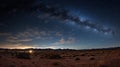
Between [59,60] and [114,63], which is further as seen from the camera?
[59,60]

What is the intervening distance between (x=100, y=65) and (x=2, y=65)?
36.8 feet

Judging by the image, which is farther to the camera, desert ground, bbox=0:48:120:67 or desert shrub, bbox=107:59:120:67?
desert ground, bbox=0:48:120:67

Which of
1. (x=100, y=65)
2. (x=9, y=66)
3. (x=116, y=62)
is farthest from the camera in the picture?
(x=9, y=66)

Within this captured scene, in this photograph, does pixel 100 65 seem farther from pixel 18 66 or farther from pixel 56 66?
pixel 18 66

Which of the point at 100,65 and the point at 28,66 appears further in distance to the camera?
the point at 28,66

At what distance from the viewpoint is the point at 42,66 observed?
23984 mm

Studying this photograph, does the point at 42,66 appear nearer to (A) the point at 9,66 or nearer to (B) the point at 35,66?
(B) the point at 35,66

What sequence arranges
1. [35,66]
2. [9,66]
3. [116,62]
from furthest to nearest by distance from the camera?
[35,66], [9,66], [116,62]

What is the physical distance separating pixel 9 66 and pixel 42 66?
13.4ft

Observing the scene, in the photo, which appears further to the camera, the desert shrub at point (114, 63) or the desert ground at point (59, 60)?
the desert ground at point (59, 60)

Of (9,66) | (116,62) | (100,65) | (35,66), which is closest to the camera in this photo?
(116,62)

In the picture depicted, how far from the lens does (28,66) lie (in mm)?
23578

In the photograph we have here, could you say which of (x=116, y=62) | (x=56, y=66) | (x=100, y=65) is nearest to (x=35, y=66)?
(x=56, y=66)

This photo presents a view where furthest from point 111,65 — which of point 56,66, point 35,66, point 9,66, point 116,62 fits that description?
point 9,66
